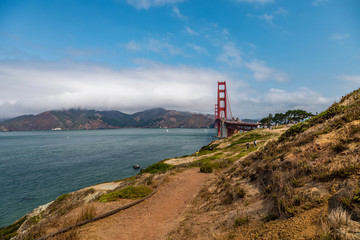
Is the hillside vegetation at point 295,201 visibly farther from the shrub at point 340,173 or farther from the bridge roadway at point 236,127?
the bridge roadway at point 236,127

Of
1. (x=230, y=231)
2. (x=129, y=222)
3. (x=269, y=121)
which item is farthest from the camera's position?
(x=269, y=121)

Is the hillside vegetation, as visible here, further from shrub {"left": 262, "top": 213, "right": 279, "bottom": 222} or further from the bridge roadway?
the bridge roadway

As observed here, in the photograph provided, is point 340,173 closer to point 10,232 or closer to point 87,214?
point 87,214

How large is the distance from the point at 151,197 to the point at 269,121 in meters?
101

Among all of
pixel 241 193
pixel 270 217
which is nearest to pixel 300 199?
pixel 270 217

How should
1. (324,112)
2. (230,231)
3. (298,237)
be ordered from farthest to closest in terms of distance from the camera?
(324,112), (230,231), (298,237)

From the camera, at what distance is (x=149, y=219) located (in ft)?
30.7

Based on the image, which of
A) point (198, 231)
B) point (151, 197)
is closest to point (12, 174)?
point (151, 197)

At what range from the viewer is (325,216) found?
13.7 feet

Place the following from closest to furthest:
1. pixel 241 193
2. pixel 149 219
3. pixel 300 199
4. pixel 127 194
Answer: pixel 300 199
pixel 241 193
pixel 149 219
pixel 127 194

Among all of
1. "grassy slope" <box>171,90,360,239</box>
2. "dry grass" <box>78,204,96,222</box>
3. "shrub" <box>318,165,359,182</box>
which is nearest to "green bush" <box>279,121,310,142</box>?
"grassy slope" <box>171,90,360,239</box>

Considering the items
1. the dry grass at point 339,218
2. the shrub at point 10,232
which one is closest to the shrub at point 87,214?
the dry grass at point 339,218

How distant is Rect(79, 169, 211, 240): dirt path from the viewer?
7.70 m

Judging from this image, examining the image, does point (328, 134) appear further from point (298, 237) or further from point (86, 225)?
point (86, 225)
